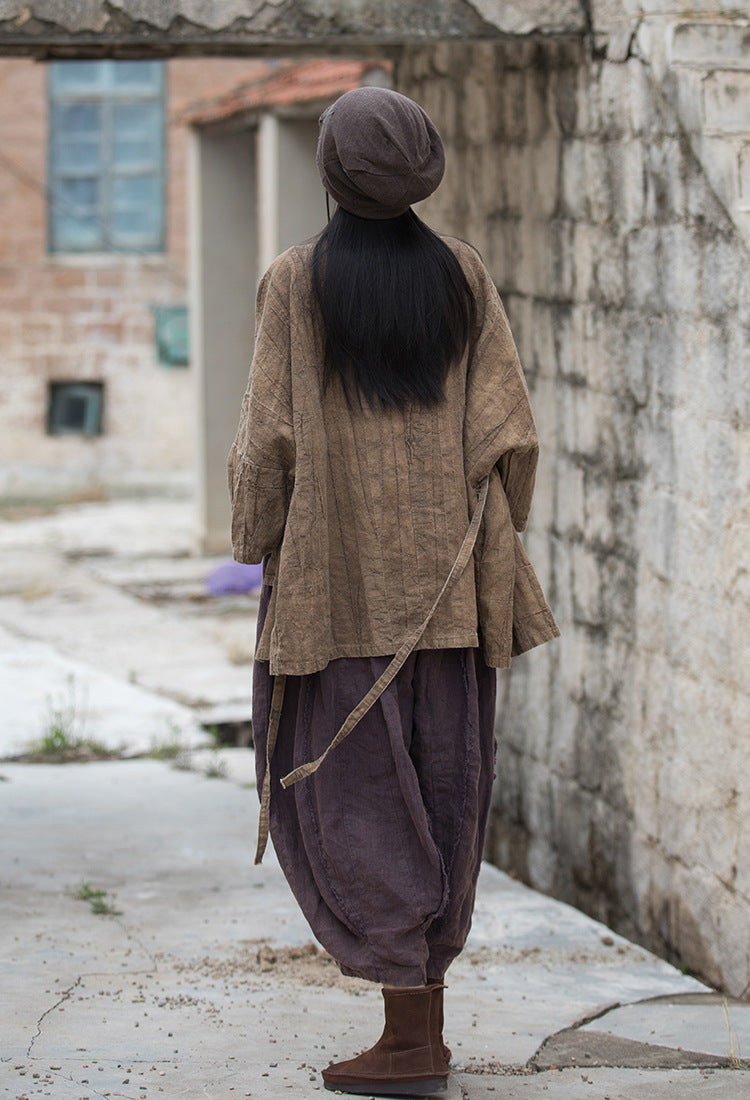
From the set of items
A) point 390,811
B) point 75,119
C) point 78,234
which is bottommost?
point 390,811

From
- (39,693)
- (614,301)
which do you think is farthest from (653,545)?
(39,693)

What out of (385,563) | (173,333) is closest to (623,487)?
(385,563)

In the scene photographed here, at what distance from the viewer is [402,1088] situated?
9.21ft

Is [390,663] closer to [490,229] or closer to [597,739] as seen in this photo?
[597,739]

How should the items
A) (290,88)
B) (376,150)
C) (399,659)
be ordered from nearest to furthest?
(376,150) → (399,659) → (290,88)

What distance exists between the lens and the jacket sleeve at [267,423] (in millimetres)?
2721

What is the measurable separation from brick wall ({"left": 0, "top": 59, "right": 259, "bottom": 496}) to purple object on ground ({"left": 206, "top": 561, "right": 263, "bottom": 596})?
3.99 metres

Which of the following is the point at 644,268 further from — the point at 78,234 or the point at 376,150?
the point at 78,234

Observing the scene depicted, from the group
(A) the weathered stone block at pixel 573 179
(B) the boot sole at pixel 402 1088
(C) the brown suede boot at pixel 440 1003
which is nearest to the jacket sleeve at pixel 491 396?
(C) the brown suede boot at pixel 440 1003

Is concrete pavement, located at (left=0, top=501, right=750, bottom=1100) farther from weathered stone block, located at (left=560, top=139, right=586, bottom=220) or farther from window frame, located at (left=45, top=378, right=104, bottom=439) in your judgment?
window frame, located at (left=45, top=378, right=104, bottom=439)

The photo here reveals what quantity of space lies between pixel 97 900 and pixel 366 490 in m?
2.00

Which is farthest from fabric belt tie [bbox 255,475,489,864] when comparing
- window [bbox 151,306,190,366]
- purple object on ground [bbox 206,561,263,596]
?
window [bbox 151,306,190,366]

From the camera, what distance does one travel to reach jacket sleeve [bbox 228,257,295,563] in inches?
107

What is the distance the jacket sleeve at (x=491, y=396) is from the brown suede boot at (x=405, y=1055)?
94cm
